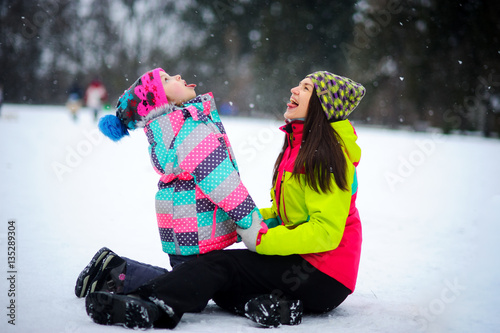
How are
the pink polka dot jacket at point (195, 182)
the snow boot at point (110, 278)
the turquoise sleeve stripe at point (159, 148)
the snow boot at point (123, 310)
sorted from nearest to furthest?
the snow boot at point (123, 310)
the pink polka dot jacket at point (195, 182)
the turquoise sleeve stripe at point (159, 148)
the snow boot at point (110, 278)

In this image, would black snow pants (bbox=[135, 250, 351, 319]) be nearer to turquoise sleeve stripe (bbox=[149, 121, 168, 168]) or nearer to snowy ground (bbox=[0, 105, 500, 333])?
snowy ground (bbox=[0, 105, 500, 333])

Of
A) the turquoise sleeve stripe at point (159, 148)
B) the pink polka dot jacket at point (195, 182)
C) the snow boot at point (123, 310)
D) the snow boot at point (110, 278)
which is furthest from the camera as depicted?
the snow boot at point (110, 278)

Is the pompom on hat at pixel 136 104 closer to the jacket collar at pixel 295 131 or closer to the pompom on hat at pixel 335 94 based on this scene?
the jacket collar at pixel 295 131

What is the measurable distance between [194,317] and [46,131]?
9.86 m

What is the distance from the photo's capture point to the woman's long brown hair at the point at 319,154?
6.50 ft

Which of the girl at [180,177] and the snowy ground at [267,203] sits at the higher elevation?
the girl at [180,177]

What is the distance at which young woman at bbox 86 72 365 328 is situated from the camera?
6.03 feet

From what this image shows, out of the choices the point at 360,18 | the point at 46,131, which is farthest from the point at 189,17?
the point at 46,131

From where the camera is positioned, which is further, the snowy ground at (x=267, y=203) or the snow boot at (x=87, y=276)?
the snow boot at (x=87, y=276)

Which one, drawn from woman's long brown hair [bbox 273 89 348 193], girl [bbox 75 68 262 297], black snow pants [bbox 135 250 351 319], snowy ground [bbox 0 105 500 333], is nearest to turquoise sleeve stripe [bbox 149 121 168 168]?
girl [bbox 75 68 262 297]

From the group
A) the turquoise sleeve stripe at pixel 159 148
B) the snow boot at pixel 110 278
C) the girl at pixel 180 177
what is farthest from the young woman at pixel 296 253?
the turquoise sleeve stripe at pixel 159 148

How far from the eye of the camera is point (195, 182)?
1994mm

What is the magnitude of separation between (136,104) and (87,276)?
820 mm

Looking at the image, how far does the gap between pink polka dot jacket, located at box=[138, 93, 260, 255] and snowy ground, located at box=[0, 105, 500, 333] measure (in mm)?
362
